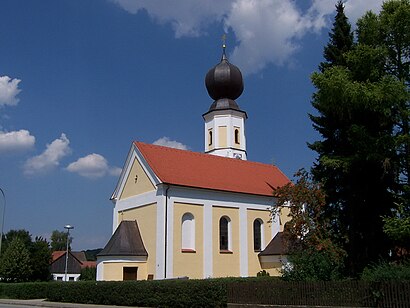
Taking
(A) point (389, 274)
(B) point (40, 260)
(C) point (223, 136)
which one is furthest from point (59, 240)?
(A) point (389, 274)

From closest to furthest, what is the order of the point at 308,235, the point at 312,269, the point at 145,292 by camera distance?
the point at 312,269
the point at 145,292
the point at 308,235

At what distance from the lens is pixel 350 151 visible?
85.8 feet

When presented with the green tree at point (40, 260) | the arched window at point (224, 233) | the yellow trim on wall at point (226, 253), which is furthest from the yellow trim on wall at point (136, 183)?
the green tree at point (40, 260)

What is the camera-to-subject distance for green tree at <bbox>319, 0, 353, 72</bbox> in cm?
2966

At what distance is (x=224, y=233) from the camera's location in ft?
111

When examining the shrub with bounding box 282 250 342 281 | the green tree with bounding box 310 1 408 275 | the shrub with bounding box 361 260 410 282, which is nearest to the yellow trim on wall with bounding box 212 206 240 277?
the green tree with bounding box 310 1 408 275

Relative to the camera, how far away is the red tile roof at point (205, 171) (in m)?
33.1

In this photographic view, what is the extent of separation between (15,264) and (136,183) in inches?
762

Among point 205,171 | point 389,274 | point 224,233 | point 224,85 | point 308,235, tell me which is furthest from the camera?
point 224,85

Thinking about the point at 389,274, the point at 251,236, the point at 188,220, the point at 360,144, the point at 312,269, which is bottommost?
the point at 389,274

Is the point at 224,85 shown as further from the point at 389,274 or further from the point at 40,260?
the point at 389,274

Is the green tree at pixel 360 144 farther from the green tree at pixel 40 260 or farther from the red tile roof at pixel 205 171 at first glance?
the green tree at pixel 40 260

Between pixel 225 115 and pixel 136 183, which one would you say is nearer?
pixel 136 183

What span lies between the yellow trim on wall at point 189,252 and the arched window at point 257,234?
16.1 feet
